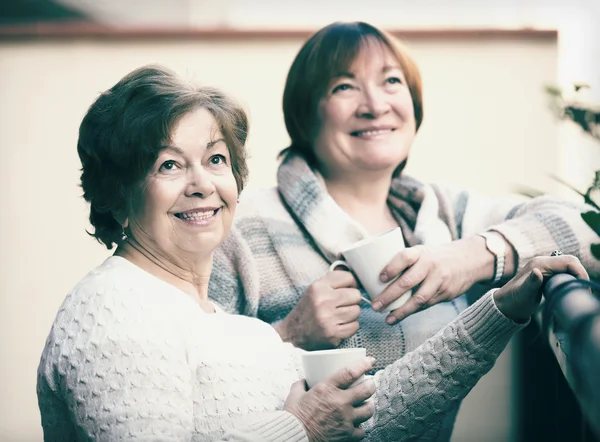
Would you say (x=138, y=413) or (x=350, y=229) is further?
(x=350, y=229)

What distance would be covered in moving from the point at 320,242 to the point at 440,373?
1.88 feet

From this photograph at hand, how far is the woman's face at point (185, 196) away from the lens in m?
1.46

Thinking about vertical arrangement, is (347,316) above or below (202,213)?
below

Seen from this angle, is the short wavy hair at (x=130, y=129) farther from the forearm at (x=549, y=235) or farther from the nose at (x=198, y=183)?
the forearm at (x=549, y=235)

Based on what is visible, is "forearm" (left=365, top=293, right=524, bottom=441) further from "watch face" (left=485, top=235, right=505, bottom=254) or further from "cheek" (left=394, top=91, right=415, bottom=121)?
"cheek" (left=394, top=91, right=415, bottom=121)

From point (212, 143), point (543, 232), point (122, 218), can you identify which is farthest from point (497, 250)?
point (122, 218)

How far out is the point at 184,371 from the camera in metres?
1.31

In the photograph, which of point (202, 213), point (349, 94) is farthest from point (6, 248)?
point (202, 213)

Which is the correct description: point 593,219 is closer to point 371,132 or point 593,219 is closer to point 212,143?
point 212,143

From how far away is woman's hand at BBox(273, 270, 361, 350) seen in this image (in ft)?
5.95

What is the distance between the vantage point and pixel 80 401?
49.5 inches

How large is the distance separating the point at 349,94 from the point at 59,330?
104cm

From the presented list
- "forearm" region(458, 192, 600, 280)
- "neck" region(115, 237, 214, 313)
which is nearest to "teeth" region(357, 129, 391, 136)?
"forearm" region(458, 192, 600, 280)

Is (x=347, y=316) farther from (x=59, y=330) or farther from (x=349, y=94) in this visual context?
(x=59, y=330)
